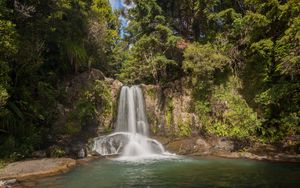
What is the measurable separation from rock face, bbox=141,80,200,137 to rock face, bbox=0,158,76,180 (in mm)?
8832

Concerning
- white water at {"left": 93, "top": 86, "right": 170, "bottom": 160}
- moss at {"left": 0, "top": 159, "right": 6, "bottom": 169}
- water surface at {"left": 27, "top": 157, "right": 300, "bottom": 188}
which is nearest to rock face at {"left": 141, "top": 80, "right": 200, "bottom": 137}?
white water at {"left": 93, "top": 86, "right": 170, "bottom": 160}

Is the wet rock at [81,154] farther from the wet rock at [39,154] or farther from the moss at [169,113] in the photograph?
the moss at [169,113]

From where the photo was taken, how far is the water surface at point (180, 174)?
1156 centimetres

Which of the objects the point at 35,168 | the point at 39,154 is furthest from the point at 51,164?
the point at 39,154

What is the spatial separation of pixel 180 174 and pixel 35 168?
6.72 metres

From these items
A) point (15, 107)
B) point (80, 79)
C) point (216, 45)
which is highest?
point (216, 45)

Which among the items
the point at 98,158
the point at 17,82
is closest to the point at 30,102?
the point at 17,82

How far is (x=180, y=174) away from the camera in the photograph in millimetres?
13312

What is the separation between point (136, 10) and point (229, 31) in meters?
8.05

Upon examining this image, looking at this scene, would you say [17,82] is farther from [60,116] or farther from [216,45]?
[216,45]

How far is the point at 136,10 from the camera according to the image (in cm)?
2633

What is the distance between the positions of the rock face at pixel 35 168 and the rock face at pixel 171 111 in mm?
8832

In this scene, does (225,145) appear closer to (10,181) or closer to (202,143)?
(202,143)

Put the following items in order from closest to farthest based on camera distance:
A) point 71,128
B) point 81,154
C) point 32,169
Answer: point 32,169
point 81,154
point 71,128
